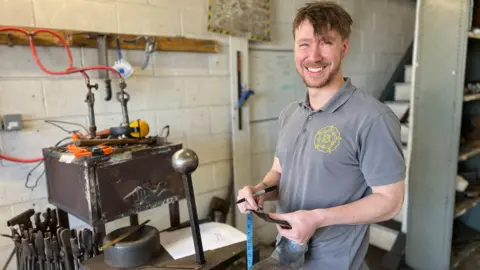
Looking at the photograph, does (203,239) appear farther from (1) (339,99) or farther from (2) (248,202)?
(1) (339,99)

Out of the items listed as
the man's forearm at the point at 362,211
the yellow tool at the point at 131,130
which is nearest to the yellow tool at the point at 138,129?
the yellow tool at the point at 131,130

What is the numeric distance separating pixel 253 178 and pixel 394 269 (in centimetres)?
109

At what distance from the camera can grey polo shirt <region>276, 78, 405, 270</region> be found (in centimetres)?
95

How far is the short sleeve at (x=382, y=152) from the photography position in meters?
0.94

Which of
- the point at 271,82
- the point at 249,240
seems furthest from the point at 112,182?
the point at 271,82

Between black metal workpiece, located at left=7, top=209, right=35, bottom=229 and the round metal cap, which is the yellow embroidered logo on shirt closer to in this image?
the round metal cap

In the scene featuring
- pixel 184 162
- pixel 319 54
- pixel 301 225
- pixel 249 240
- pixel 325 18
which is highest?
pixel 325 18

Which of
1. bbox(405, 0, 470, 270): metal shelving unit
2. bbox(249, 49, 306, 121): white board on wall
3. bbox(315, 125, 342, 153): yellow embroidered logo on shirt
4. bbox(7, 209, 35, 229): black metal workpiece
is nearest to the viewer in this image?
bbox(315, 125, 342, 153): yellow embroidered logo on shirt

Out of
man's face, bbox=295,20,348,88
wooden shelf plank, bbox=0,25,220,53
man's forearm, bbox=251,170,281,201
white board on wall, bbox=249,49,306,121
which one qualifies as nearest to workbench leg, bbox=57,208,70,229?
wooden shelf plank, bbox=0,25,220,53

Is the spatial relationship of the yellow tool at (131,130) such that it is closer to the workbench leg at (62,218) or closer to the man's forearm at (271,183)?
the workbench leg at (62,218)

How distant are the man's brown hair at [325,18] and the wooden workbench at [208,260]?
0.79 m

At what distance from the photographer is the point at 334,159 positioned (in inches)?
40.0

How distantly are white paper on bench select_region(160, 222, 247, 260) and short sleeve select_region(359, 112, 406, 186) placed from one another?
635mm

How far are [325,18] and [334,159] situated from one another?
42cm
